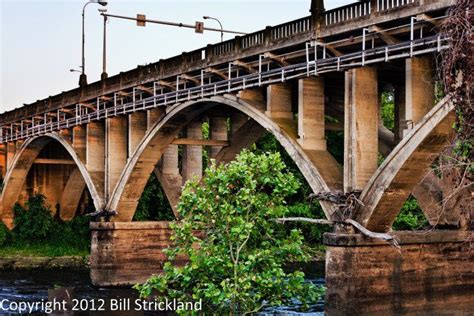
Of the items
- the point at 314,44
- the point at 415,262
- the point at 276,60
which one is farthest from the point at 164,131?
the point at 415,262

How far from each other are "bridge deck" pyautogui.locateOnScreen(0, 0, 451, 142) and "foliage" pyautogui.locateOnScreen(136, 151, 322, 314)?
550 cm

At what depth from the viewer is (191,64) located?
3281 cm

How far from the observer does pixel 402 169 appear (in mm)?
21938

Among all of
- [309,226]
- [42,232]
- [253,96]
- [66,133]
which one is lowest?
[42,232]

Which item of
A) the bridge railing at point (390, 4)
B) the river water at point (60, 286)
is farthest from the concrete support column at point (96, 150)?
the bridge railing at point (390, 4)

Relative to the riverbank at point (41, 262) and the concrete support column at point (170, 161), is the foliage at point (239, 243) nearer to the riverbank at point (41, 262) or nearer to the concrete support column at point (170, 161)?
the concrete support column at point (170, 161)

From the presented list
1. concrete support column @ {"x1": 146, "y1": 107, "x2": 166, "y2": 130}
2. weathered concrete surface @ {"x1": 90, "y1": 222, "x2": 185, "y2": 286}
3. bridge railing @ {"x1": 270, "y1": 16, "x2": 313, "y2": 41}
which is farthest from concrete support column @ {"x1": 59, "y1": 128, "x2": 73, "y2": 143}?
bridge railing @ {"x1": 270, "y1": 16, "x2": 313, "y2": 41}

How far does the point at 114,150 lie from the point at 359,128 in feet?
60.4

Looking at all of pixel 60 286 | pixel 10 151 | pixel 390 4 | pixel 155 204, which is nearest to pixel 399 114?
pixel 390 4

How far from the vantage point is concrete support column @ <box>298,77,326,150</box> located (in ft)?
83.9

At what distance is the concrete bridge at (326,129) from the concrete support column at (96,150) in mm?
53

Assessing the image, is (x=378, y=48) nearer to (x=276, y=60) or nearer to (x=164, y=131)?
→ (x=276, y=60)

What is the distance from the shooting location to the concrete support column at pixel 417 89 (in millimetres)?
21562

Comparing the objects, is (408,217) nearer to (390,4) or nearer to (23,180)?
(23,180)
